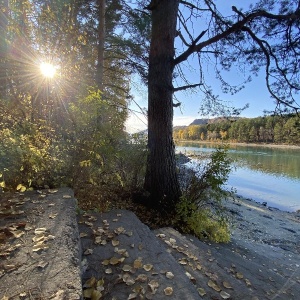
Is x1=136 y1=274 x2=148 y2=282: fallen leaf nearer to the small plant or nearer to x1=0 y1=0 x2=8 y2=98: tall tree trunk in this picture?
the small plant

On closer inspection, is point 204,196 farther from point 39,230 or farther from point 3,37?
point 3,37

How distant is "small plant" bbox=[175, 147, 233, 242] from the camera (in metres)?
3.75

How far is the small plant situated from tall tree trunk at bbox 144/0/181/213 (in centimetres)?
26

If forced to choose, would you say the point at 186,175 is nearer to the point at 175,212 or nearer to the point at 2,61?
the point at 175,212

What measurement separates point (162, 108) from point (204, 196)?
5.72 feet

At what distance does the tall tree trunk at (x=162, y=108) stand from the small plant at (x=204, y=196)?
255 millimetres

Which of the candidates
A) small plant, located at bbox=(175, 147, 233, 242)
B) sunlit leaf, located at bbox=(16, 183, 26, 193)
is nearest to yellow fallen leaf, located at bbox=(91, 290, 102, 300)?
sunlit leaf, located at bbox=(16, 183, 26, 193)

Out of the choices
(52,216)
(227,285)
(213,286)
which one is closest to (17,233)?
(52,216)

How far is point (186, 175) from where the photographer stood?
15.4ft

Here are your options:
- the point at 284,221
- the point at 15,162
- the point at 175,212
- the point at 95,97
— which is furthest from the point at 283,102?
the point at 284,221

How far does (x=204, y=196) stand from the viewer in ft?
13.2

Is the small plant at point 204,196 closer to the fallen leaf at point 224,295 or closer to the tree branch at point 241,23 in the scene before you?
the fallen leaf at point 224,295

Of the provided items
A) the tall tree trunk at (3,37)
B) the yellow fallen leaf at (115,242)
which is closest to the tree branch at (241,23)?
the tall tree trunk at (3,37)

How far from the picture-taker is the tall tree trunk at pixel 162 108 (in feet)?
13.2
